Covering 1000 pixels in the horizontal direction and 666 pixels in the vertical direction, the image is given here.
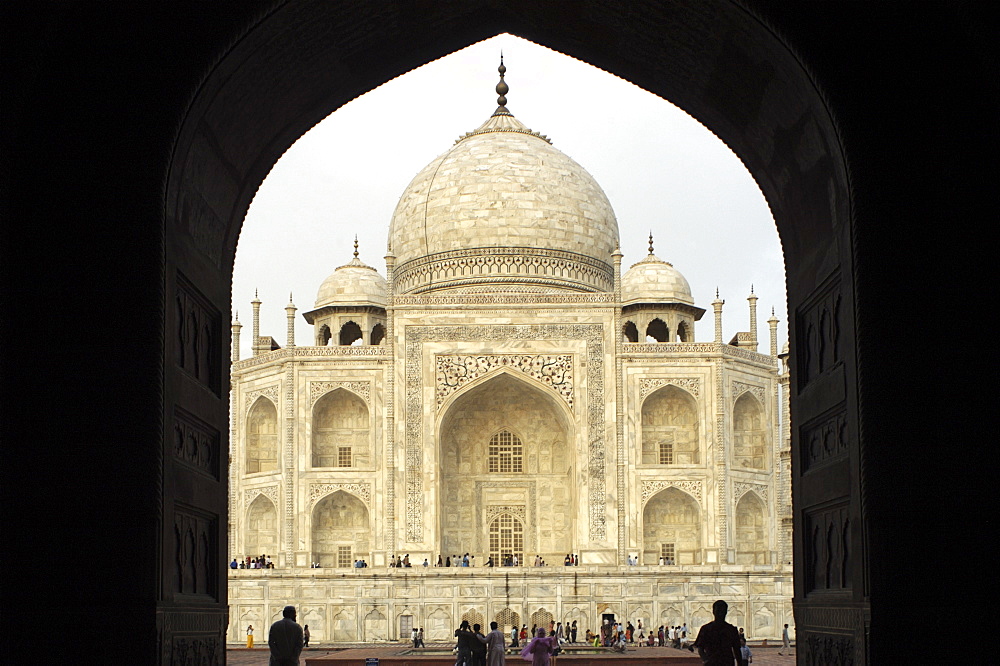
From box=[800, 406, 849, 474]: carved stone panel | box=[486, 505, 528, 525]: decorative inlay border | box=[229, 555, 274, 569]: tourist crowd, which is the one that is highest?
box=[800, 406, 849, 474]: carved stone panel

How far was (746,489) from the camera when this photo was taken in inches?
1281

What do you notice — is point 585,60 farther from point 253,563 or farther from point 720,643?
point 253,563

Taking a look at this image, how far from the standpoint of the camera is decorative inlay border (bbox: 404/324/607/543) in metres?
31.2

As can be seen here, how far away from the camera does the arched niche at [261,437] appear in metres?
33.4

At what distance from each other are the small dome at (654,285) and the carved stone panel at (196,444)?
2875 cm

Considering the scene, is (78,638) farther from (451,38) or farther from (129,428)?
(451,38)

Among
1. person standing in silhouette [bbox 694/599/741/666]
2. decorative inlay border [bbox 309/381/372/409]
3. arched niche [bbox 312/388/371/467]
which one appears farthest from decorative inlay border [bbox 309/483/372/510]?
person standing in silhouette [bbox 694/599/741/666]

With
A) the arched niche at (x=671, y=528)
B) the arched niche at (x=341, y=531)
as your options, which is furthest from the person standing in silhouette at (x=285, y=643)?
the arched niche at (x=671, y=528)

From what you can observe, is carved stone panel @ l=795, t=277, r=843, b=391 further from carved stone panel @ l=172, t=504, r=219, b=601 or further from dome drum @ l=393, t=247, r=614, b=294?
dome drum @ l=393, t=247, r=614, b=294

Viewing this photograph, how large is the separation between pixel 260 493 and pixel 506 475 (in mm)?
5796

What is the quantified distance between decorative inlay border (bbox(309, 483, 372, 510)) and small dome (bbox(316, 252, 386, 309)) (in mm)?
5821

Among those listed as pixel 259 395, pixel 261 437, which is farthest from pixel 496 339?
pixel 261 437

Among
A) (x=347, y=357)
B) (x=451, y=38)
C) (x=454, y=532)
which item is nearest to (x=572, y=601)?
(x=454, y=532)

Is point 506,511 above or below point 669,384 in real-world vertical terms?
below
